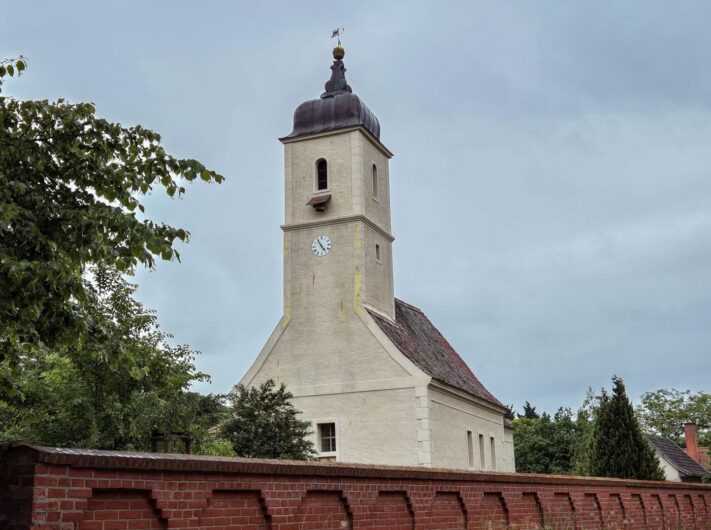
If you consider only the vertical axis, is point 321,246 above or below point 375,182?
below

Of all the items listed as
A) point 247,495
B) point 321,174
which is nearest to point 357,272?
point 321,174

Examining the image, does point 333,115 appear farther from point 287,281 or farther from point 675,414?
point 675,414

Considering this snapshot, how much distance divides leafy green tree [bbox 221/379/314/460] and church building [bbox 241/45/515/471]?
4991 mm

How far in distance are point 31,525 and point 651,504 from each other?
1683 centimetres

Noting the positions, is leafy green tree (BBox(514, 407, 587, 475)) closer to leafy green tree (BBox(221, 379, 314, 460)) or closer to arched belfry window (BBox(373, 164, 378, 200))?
arched belfry window (BBox(373, 164, 378, 200))

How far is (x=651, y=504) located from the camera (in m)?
20.3

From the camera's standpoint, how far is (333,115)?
Result: 110 ft

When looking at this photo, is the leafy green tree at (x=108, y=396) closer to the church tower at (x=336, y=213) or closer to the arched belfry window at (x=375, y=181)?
the church tower at (x=336, y=213)

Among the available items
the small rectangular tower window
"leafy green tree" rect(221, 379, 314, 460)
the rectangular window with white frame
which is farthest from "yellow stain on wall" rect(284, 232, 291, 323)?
the small rectangular tower window

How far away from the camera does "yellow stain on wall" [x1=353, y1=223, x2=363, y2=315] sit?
30.7 metres

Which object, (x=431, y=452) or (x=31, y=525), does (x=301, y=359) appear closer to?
(x=431, y=452)

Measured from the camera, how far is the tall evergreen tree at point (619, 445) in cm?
2822

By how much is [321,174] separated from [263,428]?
11.7m

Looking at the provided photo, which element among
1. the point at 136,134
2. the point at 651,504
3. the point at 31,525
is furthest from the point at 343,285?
the point at 31,525
